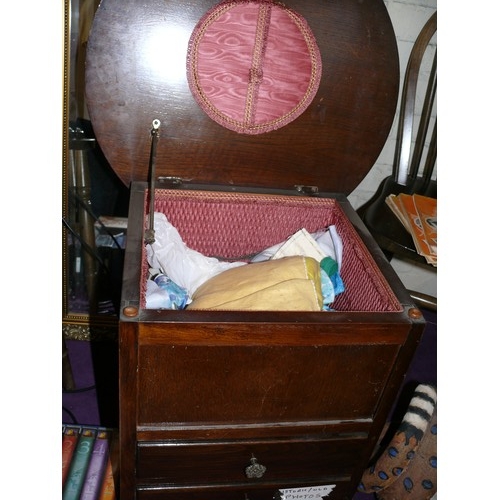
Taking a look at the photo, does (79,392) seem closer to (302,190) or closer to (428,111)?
(302,190)

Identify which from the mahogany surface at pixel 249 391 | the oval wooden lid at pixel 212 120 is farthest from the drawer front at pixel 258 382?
the oval wooden lid at pixel 212 120

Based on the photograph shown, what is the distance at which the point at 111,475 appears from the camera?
116cm

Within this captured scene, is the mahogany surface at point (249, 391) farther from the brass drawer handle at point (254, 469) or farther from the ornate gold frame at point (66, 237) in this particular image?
the ornate gold frame at point (66, 237)

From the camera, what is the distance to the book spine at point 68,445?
116 centimetres

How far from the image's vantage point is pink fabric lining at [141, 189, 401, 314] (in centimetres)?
109

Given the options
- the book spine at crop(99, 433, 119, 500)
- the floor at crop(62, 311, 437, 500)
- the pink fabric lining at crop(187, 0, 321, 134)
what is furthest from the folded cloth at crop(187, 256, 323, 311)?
the floor at crop(62, 311, 437, 500)

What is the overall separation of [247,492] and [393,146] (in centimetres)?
128

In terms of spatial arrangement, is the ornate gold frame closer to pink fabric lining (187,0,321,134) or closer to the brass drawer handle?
pink fabric lining (187,0,321,134)

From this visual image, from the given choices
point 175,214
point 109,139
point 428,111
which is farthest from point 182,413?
point 428,111

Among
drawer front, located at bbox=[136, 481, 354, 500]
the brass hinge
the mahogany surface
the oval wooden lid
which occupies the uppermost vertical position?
the oval wooden lid

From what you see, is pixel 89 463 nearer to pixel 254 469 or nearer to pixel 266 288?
pixel 254 469

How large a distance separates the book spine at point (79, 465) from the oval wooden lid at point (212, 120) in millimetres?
681

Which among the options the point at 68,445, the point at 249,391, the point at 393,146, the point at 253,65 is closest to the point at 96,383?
the point at 68,445

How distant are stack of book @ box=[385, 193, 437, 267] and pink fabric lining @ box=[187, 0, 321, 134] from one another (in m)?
0.48
